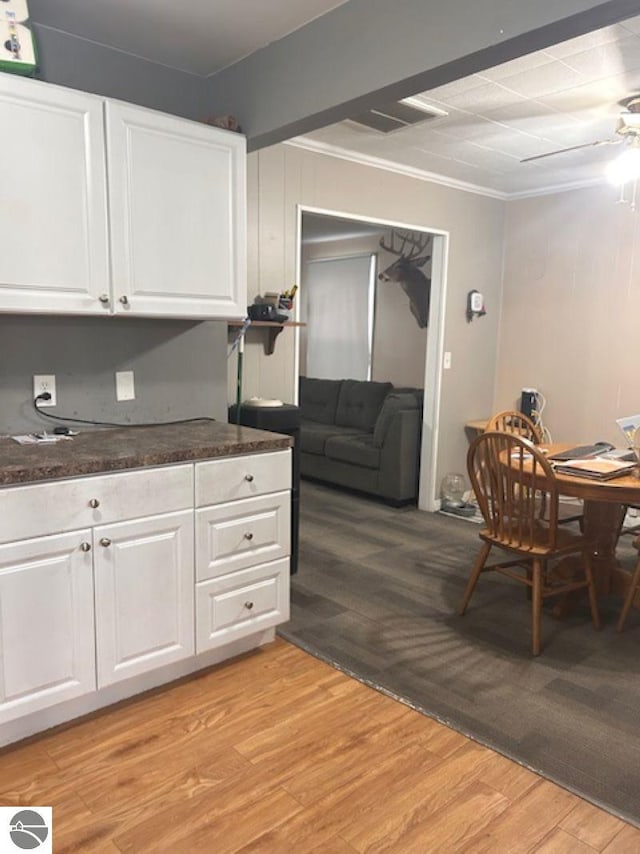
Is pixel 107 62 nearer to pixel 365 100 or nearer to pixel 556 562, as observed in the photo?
pixel 365 100

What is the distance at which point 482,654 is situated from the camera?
8.80 ft

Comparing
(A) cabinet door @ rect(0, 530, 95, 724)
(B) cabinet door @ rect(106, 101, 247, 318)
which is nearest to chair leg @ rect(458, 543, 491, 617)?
(B) cabinet door @ rect(106, 101, 247, 318)

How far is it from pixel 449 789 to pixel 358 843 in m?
0.35

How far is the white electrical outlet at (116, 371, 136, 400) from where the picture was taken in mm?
2650

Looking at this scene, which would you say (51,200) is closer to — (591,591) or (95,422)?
(95,422)

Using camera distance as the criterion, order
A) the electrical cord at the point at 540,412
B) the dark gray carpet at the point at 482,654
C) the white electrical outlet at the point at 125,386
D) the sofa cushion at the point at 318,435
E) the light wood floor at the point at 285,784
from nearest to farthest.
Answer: the light wood floor at the point at 285,784 < the dark gray carpet at the point at 482,654 < the white electrical outlet at the point at 125,386 < the electrical cord at the point at 540,412 < the sofa cushion at the point at 318,435

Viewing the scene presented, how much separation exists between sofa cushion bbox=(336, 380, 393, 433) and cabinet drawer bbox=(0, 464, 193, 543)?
3.72m

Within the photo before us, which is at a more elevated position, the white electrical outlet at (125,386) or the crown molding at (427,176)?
the crown molding at (427,176)

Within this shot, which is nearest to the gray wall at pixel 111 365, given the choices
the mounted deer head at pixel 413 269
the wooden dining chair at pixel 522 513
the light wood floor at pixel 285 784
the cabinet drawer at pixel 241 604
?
the cabinet drawer at pixel 241 604

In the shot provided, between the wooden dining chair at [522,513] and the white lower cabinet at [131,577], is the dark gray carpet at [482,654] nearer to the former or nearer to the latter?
the wooden dining chair at [522,513]

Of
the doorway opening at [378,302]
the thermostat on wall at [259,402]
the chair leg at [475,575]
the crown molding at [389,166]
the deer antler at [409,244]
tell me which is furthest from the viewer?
the doorway opening at [378,302]

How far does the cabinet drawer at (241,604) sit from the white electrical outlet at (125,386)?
0.87 m

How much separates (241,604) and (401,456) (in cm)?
260

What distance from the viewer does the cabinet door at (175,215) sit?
91.0 inches
